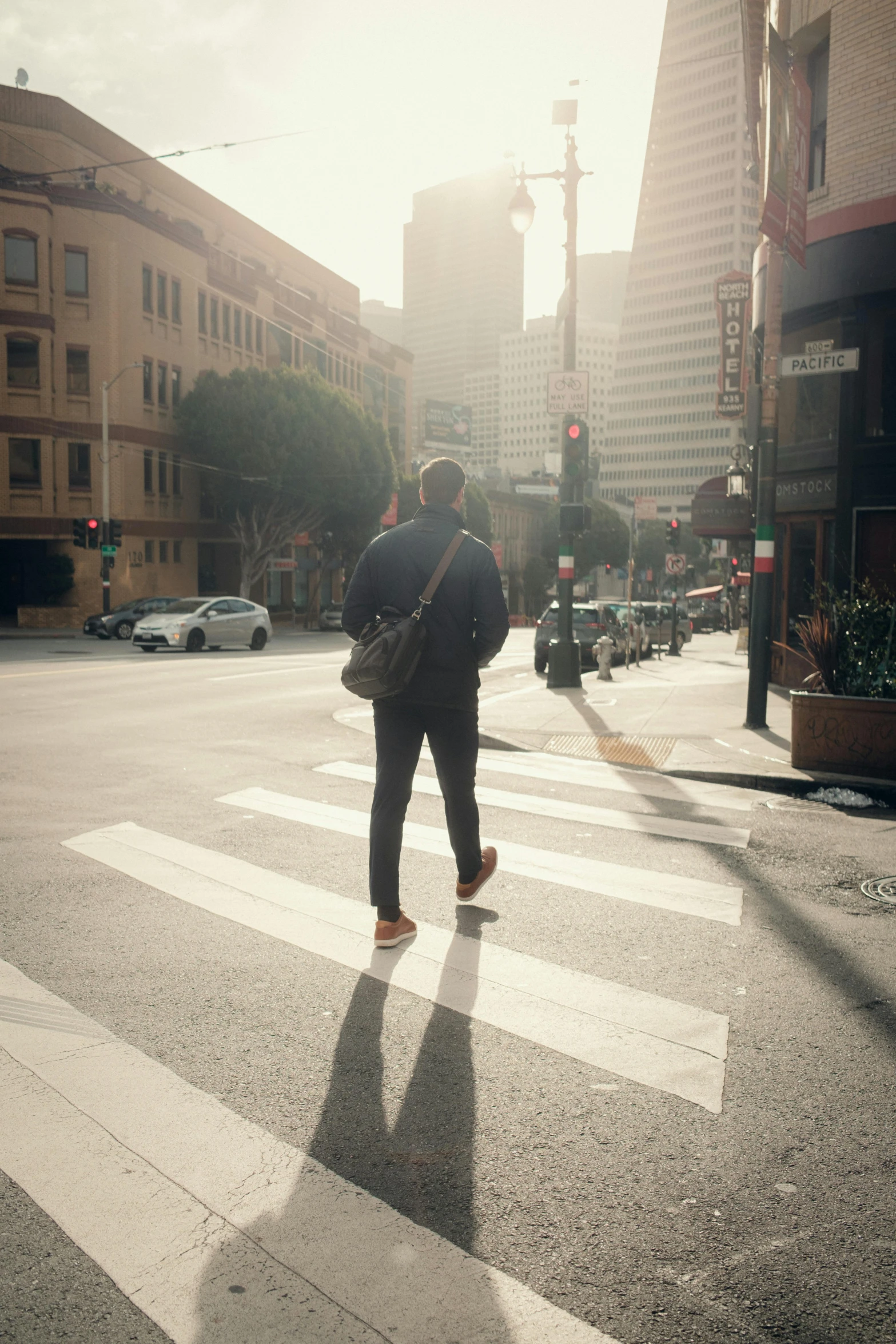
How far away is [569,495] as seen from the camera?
59.2ft

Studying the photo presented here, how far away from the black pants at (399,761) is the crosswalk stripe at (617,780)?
3420 mm

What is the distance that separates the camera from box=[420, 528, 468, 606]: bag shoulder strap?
5004 mm

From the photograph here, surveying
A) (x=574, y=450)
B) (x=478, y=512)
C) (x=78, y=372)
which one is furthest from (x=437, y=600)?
(x=478, y=512)

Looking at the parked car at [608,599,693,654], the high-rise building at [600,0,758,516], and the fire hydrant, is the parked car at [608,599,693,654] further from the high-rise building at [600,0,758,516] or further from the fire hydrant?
the high-rise building at [600,0,758,516]

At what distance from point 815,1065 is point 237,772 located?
655cm

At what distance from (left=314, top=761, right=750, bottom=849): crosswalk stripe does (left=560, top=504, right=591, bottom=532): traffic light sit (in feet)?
29.9

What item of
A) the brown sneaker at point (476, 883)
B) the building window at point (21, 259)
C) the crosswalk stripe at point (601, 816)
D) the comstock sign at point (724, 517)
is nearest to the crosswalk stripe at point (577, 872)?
the crosswalk stripe at point (601, 816)

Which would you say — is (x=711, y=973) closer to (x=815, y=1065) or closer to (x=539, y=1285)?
(x=815, y=1065)

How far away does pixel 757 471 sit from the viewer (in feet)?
41.4

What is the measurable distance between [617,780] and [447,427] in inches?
5230

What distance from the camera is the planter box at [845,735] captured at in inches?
375

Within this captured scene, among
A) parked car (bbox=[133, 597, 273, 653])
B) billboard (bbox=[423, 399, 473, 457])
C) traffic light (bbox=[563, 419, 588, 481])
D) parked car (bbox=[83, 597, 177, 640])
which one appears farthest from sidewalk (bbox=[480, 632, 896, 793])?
billboard (bbox=[423, 399, 473, 457])

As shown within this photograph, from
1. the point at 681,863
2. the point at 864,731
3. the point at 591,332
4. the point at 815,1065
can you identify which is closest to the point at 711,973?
the point at 815,1065

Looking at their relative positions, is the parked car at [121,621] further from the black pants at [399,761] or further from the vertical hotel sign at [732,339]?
the black pants at [399,761]
